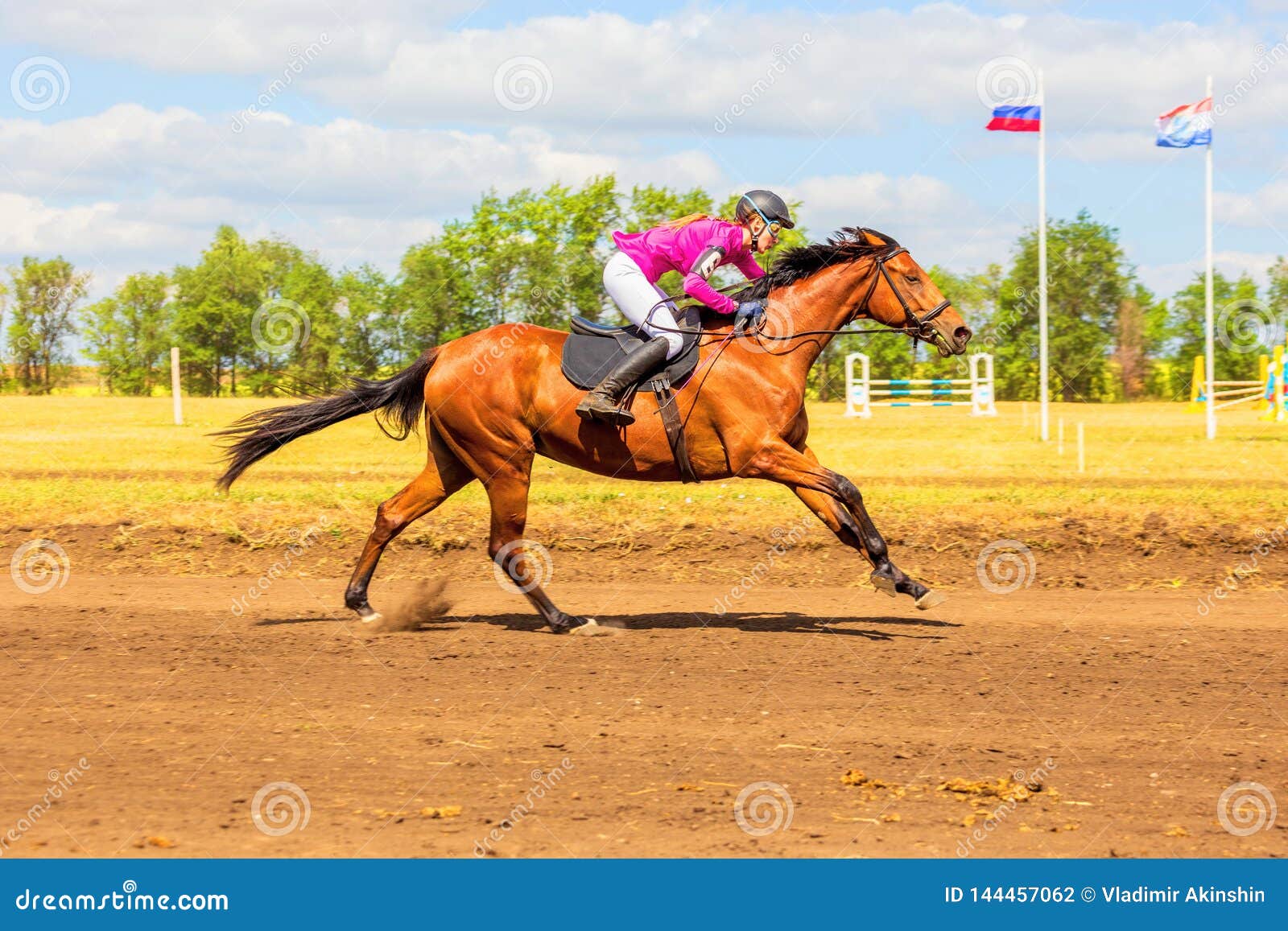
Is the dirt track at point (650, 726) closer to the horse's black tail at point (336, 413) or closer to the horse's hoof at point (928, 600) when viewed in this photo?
the horse's hoof at point (928, 600)

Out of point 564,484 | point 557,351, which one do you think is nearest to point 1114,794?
point 557,351

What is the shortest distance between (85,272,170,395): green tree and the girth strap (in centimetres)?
6272

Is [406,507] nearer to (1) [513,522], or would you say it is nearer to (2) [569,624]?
(1) [513,522]

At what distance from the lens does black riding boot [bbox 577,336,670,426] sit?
8234 millimetres

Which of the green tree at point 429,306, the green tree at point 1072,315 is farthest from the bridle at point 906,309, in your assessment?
the green tree at point 1072,315

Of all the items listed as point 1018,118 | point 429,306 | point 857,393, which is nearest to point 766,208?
point 1018,118

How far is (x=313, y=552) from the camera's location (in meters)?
11.6

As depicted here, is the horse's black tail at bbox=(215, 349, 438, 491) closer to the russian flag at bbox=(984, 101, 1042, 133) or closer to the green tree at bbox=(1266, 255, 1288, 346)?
the russian flag at bbox=(984, 101, 1042, 133)

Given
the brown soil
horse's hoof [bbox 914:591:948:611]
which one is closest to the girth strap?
horse's hoof [bbox 914:591:948:611]

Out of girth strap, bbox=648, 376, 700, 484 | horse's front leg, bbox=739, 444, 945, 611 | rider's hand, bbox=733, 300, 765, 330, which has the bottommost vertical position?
horse's front leg, bbox=739, 444, 945, 611

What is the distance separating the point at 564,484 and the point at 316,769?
1086cm

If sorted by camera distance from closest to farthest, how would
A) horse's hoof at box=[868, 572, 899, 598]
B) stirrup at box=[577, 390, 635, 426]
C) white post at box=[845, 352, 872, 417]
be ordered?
horse's hoof at box=[868, 572, 899, 598] → stirrup at box=[577, 390, 635, 426] → white post at box=[845, 352, 872, 417]

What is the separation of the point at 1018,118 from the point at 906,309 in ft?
56.2

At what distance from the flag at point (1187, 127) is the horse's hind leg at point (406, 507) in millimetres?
18794
